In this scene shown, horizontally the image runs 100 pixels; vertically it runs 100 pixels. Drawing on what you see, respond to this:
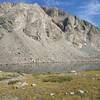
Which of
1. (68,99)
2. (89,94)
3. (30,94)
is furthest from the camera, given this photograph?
(30,94)

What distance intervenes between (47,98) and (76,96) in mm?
2237

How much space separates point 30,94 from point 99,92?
18.7 feet

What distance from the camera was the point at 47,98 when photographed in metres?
23.6

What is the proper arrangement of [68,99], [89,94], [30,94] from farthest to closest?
[30,94] → [89,94] → [68,99]

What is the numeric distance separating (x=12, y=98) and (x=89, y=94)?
19.6 ft

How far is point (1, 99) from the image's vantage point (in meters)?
23.1

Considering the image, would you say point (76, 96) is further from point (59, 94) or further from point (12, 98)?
point (12, 98)

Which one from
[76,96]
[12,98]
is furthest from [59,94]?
[12,98]

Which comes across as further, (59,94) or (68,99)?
(59,94)

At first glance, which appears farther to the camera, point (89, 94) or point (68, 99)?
point (89, 94)

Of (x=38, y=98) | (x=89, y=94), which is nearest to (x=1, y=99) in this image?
(x=38, y=98)

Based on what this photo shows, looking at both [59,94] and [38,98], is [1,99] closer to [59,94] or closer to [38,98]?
[38,98]

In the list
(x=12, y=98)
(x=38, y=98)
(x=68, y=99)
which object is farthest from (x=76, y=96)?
(x=12, y=98)

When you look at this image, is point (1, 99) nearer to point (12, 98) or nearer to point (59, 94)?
point (12, 98)
